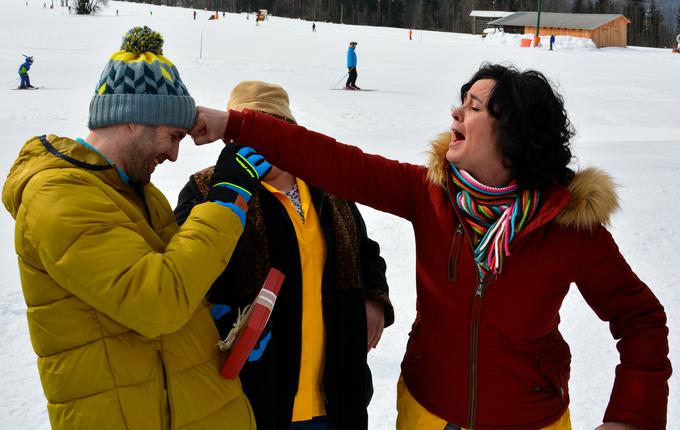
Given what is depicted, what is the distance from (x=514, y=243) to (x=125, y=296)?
103 centimetres

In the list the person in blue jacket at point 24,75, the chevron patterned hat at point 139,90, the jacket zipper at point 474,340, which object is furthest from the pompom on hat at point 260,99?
the person in blue jacket at point 24,75

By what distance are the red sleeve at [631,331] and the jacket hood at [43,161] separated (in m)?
1.35

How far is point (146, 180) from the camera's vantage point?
1834 mm

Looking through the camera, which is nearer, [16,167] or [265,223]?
[16,167]

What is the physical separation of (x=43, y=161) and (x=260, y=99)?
36.5 inches

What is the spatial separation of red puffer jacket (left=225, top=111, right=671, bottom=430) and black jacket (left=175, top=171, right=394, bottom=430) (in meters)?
0.31

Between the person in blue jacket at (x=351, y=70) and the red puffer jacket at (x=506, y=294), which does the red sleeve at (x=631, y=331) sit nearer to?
the red puffer jacket at (x=506, y=294)

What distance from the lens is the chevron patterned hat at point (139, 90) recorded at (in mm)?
1737

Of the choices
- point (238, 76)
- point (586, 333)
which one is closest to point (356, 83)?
point (238, 76)

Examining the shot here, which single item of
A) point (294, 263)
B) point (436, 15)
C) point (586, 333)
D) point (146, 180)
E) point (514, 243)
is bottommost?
point (586, 333)

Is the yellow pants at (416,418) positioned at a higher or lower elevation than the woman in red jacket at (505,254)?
lower

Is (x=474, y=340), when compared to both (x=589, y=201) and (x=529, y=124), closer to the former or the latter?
(x=589, y=201)

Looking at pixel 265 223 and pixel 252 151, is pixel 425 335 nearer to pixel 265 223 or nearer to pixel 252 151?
pixel 265 223

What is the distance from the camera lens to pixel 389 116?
12.8m
